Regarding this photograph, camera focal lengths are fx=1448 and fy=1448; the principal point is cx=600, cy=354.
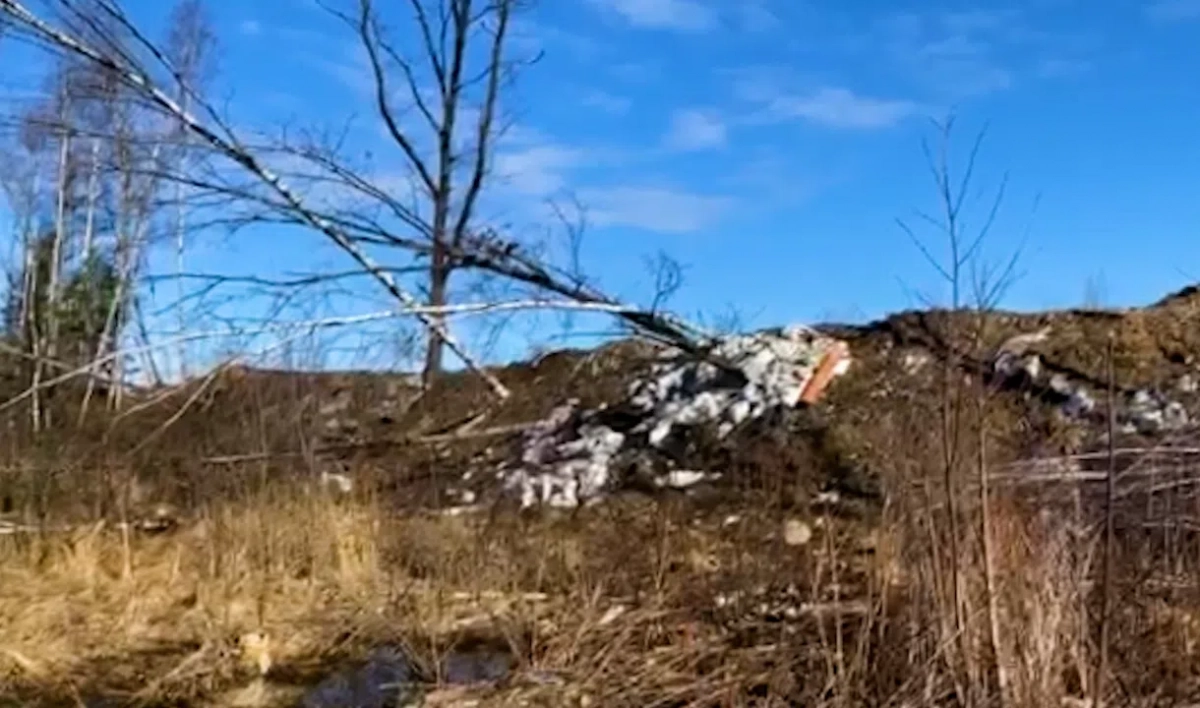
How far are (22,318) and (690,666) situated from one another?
20.9 metres

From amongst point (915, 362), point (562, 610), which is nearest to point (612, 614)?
point (562, 610)

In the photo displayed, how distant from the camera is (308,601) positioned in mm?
5934

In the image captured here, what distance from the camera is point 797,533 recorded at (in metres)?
5.76

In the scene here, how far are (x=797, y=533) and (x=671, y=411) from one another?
2543 mm

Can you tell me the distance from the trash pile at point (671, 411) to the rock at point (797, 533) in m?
1.52

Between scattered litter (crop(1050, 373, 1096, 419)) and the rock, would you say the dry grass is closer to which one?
the rock

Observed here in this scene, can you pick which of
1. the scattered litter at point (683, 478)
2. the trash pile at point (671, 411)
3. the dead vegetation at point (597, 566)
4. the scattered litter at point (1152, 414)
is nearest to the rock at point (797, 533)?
the dead vegetation at point (597, 566)

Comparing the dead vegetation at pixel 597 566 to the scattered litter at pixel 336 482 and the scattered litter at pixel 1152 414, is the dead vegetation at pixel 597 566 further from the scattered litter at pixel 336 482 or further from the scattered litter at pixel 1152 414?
the scattered litter at pixel 1152 414

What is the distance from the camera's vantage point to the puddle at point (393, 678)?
4.71m

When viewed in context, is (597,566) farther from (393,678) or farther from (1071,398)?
(1071,398)

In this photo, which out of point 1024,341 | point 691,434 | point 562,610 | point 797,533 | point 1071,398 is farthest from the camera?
point 1024,341

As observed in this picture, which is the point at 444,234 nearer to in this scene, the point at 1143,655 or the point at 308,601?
the point at 308,601

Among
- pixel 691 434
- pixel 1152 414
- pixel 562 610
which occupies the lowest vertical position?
pixel 562 610

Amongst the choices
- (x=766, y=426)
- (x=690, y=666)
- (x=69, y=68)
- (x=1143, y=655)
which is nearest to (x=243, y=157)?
(x=69, y=68)
